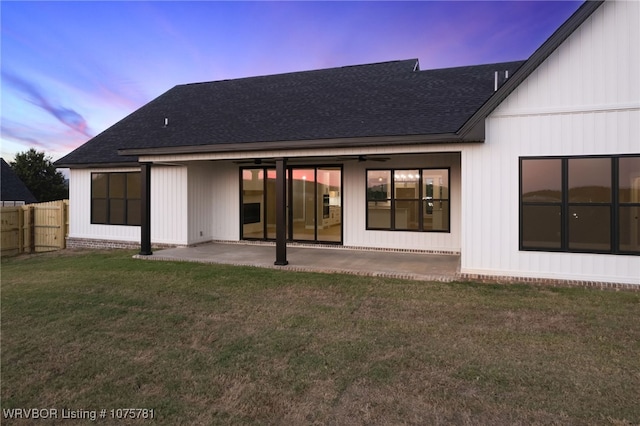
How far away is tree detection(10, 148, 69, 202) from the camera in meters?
33.7

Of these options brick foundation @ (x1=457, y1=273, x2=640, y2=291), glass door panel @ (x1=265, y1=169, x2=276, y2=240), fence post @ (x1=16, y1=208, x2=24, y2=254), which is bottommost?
brick foundation @ (x1=457, y1=273, x2=640, y2=291)

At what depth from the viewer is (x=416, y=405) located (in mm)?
3014

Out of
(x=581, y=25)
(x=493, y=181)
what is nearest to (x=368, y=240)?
(x=493, y=181)

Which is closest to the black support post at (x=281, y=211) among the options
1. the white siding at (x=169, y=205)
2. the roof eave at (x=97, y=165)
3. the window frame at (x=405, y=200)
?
the window frame at (x=405, y=200)

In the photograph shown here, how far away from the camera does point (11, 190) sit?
23609mm

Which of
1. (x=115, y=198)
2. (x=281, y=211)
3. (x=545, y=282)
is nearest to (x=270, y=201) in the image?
(x=281, y=211)

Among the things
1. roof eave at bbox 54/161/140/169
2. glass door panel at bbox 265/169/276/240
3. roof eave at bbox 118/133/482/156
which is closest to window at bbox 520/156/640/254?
roof eave at bbox 118/133/482/156

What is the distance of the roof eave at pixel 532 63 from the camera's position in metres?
6.26

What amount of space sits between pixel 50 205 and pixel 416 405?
14663 mm

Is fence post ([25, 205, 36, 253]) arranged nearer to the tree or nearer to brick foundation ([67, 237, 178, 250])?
brick foundation ([67, 237, 178, 250])

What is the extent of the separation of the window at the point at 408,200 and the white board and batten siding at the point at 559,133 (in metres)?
2.98

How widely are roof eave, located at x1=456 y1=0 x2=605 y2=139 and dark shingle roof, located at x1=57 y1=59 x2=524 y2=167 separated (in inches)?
23.2

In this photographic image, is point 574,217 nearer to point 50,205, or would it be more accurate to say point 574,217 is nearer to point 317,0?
point 317,0

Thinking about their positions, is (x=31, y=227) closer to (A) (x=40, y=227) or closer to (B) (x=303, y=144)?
(A) (x=40, y=227)
